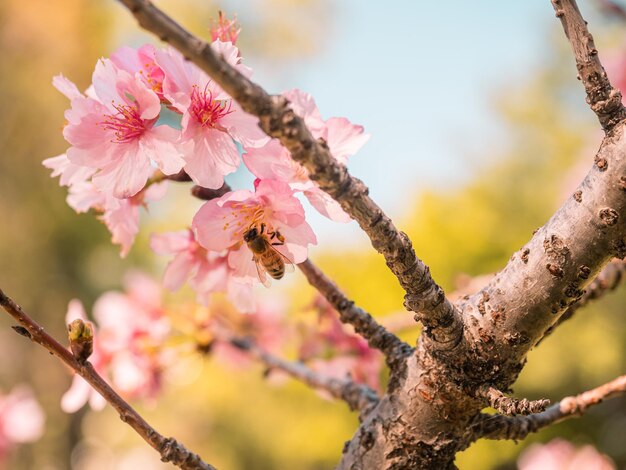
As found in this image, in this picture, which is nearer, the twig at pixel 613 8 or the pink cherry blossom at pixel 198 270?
the pink cherry blossom at pixel 198 270

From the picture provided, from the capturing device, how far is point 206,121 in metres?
0.58

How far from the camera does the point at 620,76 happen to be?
189 cm

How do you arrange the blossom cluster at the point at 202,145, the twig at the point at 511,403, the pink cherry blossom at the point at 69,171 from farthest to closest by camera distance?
1. the pink cherry blossom at the point at 69,171
2. the blossom cluster at the point at 202,145
3. the twig at the point at 511,403

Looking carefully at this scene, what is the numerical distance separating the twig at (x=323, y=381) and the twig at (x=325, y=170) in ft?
0.86

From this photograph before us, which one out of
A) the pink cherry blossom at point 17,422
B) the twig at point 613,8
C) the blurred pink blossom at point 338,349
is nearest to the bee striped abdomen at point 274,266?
the blurred pink blossom at point 338,349

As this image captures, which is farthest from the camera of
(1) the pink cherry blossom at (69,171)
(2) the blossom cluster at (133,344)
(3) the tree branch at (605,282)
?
(2) the blossom cluster at (133,344)

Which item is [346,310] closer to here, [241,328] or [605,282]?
[605,282]

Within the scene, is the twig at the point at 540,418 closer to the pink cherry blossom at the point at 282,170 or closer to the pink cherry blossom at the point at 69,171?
the pink cherry blossom at the point at 282,170

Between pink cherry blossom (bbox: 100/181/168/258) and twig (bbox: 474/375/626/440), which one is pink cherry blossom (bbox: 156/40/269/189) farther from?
twig (bbox: 474/375/626/440)

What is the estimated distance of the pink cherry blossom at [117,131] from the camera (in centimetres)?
57

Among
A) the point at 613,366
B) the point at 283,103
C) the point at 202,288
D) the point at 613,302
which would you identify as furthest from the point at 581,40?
the point at 613,302

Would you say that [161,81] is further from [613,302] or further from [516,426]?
[613,302]

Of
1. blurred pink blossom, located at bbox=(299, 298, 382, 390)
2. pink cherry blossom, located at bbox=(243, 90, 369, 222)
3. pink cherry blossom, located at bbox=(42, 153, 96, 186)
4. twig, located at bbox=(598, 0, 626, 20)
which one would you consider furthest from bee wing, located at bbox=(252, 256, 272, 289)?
twig, located at bbox=(598, 0, 626, 20)

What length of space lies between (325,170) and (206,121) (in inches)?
8.0
